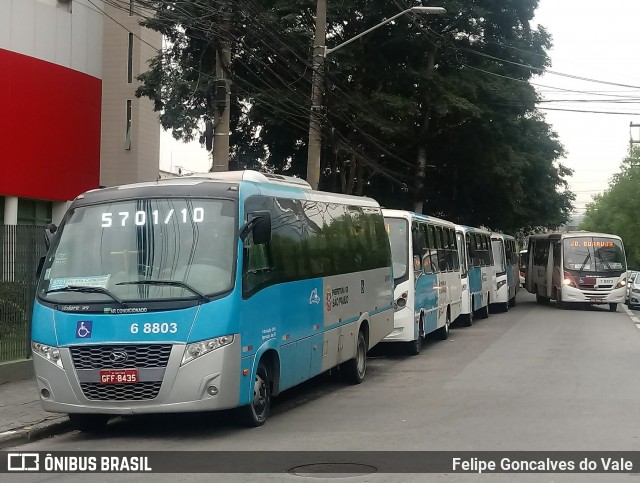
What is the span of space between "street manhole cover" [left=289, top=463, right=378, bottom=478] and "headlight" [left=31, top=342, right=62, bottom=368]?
3.03 meters

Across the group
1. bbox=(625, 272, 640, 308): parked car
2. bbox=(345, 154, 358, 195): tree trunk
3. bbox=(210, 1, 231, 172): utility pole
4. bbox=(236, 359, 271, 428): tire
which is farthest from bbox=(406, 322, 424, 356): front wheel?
bbox=(625, 272, 640, 308): parked car

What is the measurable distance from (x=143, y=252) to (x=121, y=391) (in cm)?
151

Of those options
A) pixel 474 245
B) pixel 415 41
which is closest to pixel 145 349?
pixel 474 245

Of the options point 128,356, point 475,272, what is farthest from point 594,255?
point 128,356

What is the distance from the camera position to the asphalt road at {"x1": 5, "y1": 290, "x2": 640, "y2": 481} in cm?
913

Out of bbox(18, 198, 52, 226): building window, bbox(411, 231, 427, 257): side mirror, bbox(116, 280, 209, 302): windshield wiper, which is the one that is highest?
bbox(18, 198, 52, 226): building window

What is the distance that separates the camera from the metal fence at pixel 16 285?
546 inches

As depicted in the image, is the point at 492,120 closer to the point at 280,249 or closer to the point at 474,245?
the point at 474,245

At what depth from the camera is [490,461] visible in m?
8.30

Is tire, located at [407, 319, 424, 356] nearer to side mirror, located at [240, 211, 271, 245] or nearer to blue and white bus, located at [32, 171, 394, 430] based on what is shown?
blue and white bus, located at [32, 171, 394, 430]

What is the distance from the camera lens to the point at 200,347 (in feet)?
30.8

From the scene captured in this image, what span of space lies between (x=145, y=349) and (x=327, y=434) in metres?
2.15

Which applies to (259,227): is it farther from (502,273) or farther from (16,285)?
(502,273)

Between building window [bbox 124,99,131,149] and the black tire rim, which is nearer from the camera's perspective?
the black tire rim
